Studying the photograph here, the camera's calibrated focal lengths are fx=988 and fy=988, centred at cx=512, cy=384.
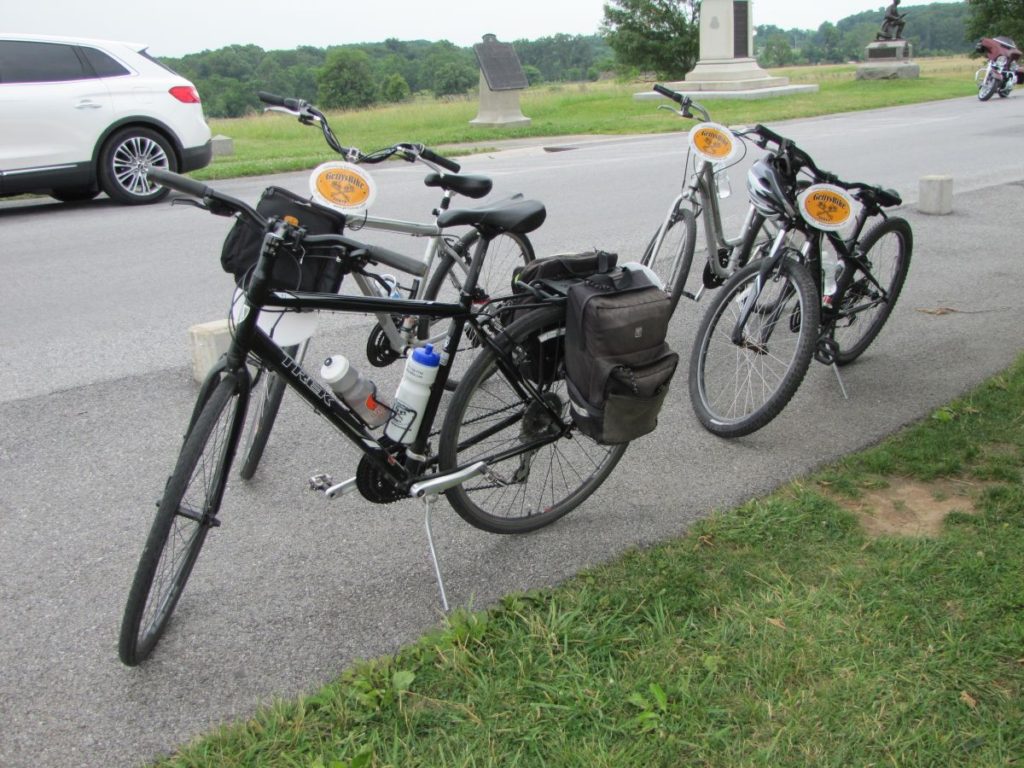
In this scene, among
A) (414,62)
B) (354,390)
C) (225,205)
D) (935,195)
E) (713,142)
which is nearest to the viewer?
(225,205)

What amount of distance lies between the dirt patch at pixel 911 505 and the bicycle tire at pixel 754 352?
24.4 inches

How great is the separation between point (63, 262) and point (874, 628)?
7068 mm

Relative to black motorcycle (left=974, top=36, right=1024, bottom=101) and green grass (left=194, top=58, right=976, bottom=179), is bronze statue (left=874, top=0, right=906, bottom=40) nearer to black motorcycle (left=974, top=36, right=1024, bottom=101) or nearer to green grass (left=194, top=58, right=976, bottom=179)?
green grass (left=194, top=58, right=976, bottom=179)

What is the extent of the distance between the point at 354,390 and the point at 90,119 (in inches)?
338

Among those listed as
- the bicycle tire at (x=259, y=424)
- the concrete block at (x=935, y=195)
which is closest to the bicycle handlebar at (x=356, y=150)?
the bicycle tire at (x=259, y=424)

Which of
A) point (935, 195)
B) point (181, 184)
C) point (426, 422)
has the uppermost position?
point (181, 184)

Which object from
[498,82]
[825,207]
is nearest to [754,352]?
[825,207]

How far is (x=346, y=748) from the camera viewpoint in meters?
2.51

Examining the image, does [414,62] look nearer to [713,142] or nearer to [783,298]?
[713,142]

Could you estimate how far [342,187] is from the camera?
3.97 m

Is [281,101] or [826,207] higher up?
[281,101]

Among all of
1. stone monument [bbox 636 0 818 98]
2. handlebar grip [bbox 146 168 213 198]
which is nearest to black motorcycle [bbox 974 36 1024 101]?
stone monument [bbox 636 0 818 98]

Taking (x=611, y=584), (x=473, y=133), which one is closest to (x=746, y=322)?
(x=611, y=584)

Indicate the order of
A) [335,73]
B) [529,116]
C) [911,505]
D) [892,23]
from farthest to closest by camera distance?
[335,73]
[892,23]
[529,116]
[911,505]
